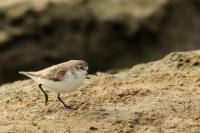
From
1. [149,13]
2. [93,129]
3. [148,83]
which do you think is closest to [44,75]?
[93,129]

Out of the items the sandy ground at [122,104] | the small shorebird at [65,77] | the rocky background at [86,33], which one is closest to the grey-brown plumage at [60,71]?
the small shorebird at [65,77]

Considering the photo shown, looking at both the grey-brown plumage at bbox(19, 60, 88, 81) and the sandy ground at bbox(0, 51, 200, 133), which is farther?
the grey-brown plumage at bbox(19, 60, 88, 81)

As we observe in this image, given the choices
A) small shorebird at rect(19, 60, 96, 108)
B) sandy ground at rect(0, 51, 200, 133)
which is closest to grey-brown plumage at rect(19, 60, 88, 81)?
small shorebird at rect(19, 60, 96, 108)

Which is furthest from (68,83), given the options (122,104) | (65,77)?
(122,104)

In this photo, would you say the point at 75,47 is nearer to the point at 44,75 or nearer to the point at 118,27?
the point at 118,27

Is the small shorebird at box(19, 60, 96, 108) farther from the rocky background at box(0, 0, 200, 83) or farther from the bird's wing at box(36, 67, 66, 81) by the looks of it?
the rocky background at box(0, 0, 200, 83)

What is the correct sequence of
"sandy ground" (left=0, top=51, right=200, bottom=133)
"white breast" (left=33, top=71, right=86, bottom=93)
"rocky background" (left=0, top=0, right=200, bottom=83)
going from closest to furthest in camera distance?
"sandy ground" (left=0, top=51, right=200, bottom=133)
"white breast" (left=33, top=71, right=86, bottom=93)
"rocky background" (left=0, top=0, right=200, bottom=83)

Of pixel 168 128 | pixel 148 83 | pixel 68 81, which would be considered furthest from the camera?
pixel 148 83
